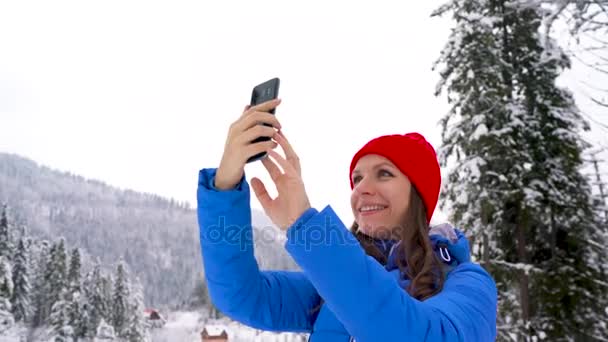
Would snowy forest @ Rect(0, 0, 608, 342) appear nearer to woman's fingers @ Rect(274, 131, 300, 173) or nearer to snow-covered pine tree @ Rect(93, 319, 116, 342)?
woman's fingers @ Rect(274, 131, 300, 173)

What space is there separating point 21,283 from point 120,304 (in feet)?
29.8

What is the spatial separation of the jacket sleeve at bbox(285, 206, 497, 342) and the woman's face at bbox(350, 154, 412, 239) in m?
0.75

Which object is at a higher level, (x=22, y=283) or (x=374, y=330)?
(x=374, y=330)

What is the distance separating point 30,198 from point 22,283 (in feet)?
380

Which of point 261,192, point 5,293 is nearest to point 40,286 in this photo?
point 5,293

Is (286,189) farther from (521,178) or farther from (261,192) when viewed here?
(521,178)

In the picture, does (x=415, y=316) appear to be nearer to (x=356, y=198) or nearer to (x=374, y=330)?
(x=374, y=330)

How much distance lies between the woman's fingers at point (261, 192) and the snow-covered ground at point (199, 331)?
56.7 metres

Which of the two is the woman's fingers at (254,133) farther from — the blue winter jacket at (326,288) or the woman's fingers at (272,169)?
the blue winter jacket at (326,288)

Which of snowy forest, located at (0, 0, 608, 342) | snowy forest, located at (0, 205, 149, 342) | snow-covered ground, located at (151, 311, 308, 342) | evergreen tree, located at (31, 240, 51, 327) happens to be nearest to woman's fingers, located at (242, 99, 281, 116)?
snowy forest, located at (0, 0, 608, 342)

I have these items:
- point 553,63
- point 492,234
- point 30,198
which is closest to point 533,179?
point 492,234

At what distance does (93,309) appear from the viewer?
141 feet

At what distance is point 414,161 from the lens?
2.04 metres

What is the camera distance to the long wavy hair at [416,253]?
1.63m
